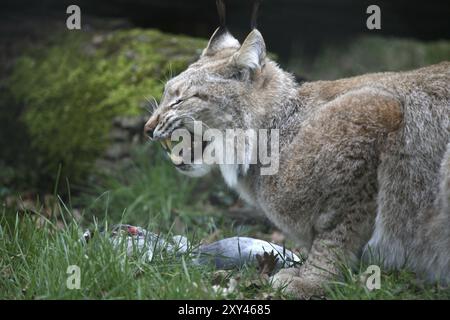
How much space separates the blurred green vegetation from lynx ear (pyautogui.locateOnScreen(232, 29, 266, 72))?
15.3ft

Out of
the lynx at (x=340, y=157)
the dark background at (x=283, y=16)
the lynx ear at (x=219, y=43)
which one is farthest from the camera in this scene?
the dark background at (x=283, y=16)

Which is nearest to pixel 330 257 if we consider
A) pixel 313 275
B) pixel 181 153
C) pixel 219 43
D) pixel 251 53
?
pixel 313 275

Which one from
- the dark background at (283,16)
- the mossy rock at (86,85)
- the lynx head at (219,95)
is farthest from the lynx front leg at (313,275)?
the dark background at (283,16)

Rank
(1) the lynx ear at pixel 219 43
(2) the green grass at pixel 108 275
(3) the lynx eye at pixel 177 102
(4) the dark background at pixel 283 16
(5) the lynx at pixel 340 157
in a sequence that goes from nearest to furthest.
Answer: (2) the green grass at pixel 108 275, (5) the lynx at pixel 340 157, (3) the lynx eye at pixel 177 102, (1) the lynx ear at pixel 219 43, (4) the dark background at pixel 283 16

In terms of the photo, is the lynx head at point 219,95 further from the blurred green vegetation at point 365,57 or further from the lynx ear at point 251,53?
the blurred green vegetation at point 365,57

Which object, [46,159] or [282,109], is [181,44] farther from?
[282,109]

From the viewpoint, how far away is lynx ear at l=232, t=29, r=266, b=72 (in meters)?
5.41

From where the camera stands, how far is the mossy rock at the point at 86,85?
364 inches

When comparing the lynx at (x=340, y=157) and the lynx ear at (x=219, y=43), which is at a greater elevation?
the lynx ear at (x=219, y=43)

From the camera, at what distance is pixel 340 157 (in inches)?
200

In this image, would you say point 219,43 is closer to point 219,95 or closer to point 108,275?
point 219,95

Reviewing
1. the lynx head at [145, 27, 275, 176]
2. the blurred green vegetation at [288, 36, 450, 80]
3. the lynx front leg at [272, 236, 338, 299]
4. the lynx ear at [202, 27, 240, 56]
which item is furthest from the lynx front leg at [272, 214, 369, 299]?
the blurred green vegetation at [288, 36, 450, 80]

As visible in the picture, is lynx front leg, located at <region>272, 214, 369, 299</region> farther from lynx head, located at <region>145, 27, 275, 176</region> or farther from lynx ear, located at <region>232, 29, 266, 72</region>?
lynx ear, located at <region>232, 29, 266, 72</region>

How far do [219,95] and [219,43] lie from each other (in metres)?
0.72
